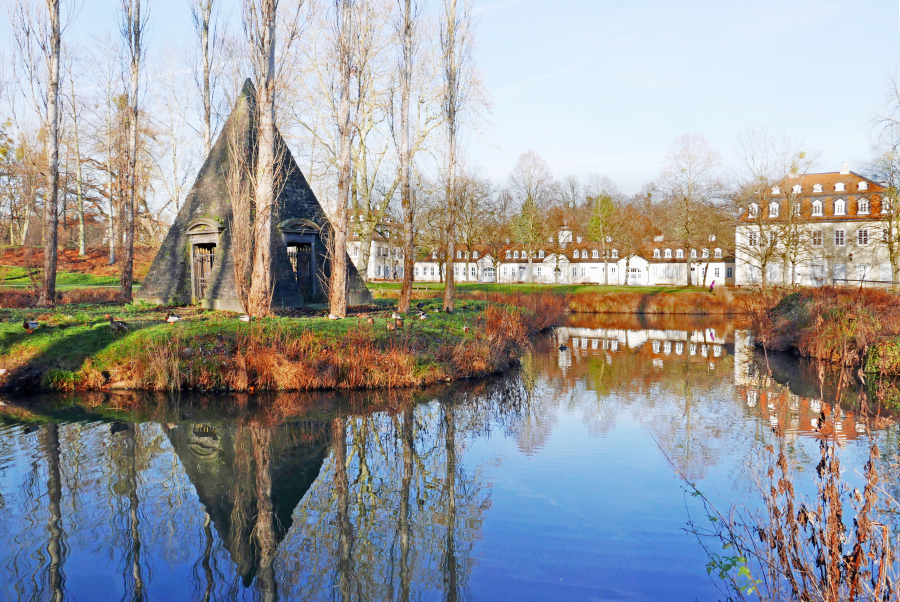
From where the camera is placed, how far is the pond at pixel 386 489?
545 centimetres

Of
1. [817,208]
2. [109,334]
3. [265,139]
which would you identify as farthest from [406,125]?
[817,208]

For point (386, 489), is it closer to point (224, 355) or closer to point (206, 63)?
point (224, 355)

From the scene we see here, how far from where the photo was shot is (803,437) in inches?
392

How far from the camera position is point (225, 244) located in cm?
1909

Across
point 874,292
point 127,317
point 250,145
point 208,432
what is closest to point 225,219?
point 250,145

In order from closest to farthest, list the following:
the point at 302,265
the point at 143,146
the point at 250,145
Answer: the point at 250,145 → the point at 302,265 → the point at 143,146

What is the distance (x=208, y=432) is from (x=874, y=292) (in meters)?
22.1

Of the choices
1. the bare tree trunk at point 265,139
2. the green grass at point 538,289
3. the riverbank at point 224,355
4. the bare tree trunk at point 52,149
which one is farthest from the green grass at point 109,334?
the green grass at point 538,289

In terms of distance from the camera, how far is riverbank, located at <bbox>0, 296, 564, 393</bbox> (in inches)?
497

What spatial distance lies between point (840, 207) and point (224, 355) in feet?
173

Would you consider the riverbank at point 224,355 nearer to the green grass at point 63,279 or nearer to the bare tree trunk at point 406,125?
the bare tree trunk at point 406,125

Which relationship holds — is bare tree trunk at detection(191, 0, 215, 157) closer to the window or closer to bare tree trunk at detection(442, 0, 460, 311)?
bare tree trunk at detection(442, 0, 460, 311)

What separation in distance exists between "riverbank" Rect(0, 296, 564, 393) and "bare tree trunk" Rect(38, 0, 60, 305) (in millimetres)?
5022

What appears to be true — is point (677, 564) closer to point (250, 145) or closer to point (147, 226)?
point (250, 145)
